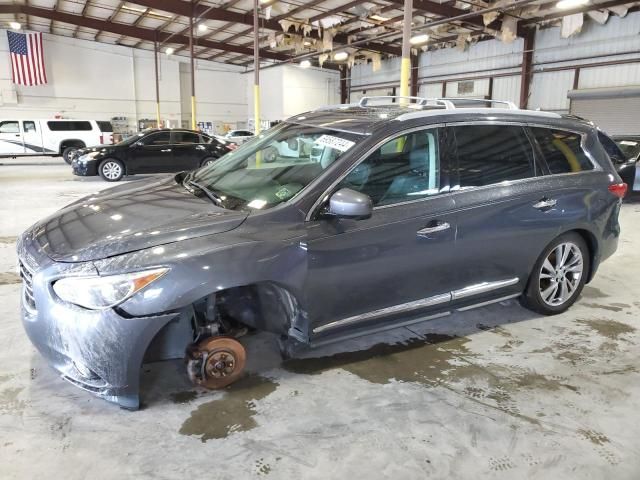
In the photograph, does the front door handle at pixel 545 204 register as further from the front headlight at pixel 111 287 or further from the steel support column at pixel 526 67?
the steel support column at pixel 526 67

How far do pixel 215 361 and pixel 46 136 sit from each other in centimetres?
1761

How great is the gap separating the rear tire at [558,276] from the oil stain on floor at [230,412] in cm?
204

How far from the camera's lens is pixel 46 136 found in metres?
17.2

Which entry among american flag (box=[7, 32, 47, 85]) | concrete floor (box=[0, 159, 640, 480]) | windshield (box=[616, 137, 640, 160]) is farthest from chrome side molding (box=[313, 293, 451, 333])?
american flag (box=[7, 32, 47, 85])

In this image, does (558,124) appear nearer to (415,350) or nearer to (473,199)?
(473,199)

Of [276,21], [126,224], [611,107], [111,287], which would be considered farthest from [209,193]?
[276,21]

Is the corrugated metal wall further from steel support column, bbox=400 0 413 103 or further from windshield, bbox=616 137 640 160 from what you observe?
steel support column, bbox=400 0 413 103

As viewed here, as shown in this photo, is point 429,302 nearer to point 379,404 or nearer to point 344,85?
point 379,404

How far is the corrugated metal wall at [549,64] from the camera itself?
51.1ft

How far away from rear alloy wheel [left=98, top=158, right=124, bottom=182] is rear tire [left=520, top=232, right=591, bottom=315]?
10.7 meters

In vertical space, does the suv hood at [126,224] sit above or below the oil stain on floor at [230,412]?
above

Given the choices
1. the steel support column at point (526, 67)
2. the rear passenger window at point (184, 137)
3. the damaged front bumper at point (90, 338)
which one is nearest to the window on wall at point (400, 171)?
the damaged front bumper at point (90, 338)

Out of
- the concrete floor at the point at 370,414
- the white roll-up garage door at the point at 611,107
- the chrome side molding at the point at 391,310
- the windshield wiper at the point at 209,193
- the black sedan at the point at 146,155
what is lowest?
the concrete floor at the point at 370,414

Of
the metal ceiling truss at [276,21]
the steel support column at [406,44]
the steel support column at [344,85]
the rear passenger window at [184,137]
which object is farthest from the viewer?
the steel support column at [344,85]
